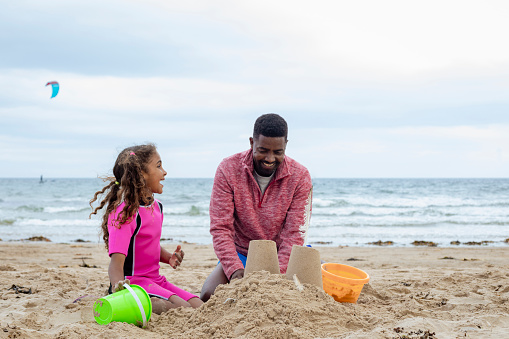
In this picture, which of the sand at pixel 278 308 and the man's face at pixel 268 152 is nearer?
the sand at pixel 278 308

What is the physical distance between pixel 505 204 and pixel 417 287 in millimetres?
18408

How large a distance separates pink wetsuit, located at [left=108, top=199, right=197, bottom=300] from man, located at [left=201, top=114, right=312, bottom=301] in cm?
46

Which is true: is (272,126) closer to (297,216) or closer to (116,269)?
(297,216)

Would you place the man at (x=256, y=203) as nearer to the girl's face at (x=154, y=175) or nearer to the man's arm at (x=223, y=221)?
the man's arm at (x=223, y=221)

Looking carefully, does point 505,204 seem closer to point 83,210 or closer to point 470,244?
point 470,244

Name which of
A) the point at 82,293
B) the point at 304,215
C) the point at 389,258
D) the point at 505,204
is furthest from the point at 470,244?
the point at 505,204

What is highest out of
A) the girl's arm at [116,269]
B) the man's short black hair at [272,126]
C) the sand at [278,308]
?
the man's short black hair at [272,126]

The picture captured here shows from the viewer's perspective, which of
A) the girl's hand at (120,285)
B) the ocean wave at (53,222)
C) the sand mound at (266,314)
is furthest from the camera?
the ocean wave at (53,222)

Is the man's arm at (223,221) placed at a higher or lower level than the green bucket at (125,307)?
higher

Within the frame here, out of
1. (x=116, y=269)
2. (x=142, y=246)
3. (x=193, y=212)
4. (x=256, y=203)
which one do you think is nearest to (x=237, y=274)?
(x=256, y=203)

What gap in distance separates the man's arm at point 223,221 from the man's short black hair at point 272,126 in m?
0.57

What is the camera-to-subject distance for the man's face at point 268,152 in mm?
3396

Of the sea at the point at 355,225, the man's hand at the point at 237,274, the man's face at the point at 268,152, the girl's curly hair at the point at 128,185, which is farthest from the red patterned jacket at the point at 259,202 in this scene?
the sea at the point at 355,225

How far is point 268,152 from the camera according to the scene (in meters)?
3.46
